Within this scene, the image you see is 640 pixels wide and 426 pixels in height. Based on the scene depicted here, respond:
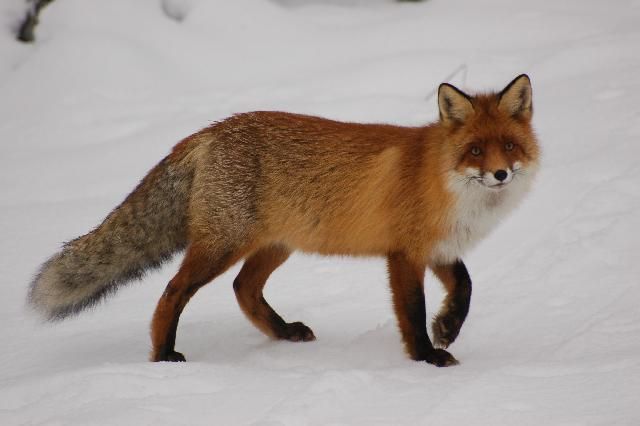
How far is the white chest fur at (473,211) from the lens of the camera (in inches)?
167

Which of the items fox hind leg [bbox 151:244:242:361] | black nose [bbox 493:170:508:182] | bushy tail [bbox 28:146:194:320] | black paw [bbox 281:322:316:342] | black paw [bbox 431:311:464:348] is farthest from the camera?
black paw [bbox 281:322:316:342]

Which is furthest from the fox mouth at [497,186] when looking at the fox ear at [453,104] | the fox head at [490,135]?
the fox ear at [453,104]

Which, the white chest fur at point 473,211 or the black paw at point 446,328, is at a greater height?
the white chest fur at point 473,211

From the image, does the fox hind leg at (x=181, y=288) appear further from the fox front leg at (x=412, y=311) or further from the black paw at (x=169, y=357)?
the fox front leg at (x=412, y=311)

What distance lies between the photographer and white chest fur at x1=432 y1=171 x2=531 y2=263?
425 cm

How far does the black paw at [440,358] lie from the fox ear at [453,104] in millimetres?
1224

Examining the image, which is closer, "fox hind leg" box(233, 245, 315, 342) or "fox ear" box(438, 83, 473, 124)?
"fox ear" box(438, 83, 473, 124)

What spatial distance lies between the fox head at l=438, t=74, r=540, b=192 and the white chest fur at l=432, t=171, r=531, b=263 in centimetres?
2

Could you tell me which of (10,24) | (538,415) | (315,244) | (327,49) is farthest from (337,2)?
(538,415)

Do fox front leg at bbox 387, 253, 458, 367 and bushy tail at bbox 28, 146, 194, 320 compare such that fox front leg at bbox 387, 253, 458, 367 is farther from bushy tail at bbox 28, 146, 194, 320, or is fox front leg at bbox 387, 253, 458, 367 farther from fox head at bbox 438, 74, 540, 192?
bushy tail at bbox 28, 146, 194, 320

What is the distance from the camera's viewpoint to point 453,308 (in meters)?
4.54

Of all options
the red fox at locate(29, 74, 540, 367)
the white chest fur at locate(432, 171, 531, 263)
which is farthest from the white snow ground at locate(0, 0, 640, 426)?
the white chest fur at locate(432, 171, 531, 263)

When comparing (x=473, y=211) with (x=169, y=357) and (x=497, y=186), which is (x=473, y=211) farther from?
(x=169, y=357)

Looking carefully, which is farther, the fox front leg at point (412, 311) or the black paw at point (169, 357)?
the black paw at point (169, 357)
